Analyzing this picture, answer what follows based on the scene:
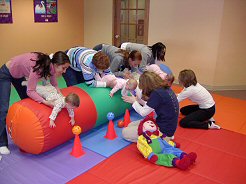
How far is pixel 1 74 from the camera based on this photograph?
300 cm

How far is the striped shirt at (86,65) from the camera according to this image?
3.63m

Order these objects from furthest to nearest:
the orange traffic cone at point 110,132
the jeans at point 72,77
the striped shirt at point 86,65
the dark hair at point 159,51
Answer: the dark hair at point 159,51 < the jeans at point 72,77 < the striped shirt at point 86,65 < the orange traffic cone at point 110,132

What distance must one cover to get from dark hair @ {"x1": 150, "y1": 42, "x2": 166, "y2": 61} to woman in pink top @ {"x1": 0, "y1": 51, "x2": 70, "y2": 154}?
2226mm

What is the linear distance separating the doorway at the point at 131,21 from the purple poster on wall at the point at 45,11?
67.8 inches

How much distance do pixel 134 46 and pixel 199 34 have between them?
2028 millimetres

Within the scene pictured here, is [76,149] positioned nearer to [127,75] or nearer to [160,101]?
[160,101]

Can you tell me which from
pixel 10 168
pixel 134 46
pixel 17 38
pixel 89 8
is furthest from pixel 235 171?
pixel 89 8

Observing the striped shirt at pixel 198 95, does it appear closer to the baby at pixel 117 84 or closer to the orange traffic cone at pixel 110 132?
the baby at pixel 117 84

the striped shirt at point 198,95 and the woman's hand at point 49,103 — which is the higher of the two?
the woman's hand at point 49,103

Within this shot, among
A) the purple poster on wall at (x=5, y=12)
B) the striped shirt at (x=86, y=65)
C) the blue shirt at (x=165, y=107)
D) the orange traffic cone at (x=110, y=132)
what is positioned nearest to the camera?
the blue shirt at (x=165, y=107)

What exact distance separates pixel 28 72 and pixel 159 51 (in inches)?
102

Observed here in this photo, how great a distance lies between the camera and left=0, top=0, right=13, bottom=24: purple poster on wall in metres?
6.07

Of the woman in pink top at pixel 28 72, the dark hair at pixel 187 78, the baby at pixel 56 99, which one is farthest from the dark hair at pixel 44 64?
the dark hair at pixel 187 78

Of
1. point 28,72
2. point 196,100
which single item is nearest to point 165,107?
point 196,100
